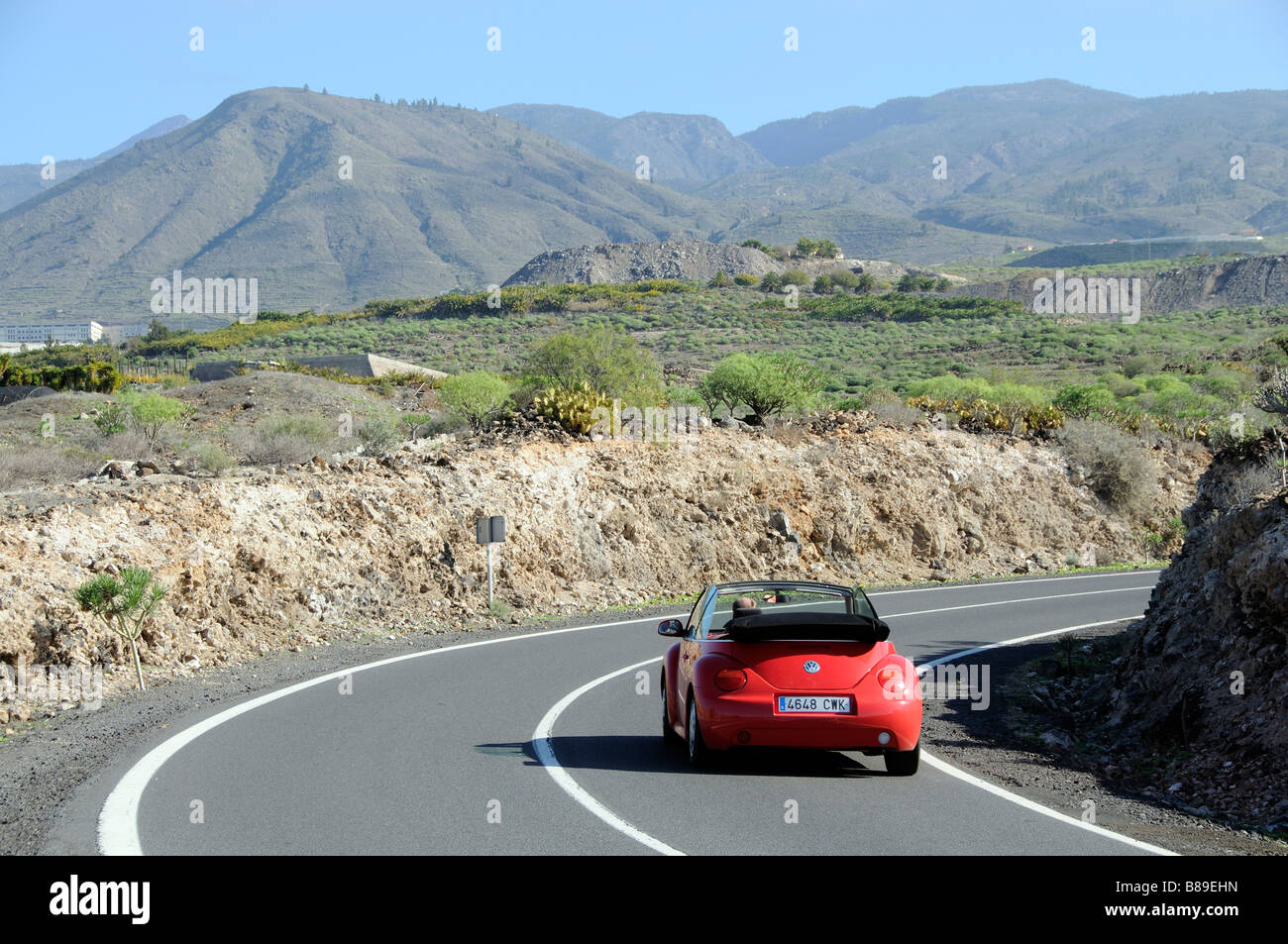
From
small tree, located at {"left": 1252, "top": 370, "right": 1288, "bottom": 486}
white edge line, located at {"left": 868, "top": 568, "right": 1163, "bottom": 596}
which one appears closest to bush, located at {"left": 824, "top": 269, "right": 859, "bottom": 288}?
white edge line, located at {"left": 868, "top": 568, "right": 1163, "bottom": 596}

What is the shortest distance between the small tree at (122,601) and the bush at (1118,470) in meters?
25.5

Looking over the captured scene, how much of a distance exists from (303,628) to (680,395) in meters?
21.3

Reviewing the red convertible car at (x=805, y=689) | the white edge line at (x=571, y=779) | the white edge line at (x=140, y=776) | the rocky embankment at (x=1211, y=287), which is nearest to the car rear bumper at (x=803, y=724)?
the red convertible car at (x=805, y=689)

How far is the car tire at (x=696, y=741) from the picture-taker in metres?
8.36

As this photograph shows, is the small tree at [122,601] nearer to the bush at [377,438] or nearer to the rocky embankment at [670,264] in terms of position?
the bush at [377,438]

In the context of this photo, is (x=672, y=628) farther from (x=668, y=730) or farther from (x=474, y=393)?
(x=474, y=393)

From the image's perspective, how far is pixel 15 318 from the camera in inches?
6939

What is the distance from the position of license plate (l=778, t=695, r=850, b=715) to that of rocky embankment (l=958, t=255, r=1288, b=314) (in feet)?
325

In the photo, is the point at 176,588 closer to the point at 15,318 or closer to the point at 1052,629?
the point at 1052,629

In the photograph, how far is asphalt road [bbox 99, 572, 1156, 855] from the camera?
6.47 metres

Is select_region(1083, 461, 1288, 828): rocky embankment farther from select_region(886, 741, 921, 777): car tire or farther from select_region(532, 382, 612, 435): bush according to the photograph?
select_region(532, 382, 612, 435): bush

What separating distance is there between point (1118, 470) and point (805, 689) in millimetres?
25866

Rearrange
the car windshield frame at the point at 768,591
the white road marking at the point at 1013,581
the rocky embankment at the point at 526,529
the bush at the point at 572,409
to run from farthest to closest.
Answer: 1. the bush at the point at 572,409
2. the white road marking at the point at 1013,581
3. the rocky embankment at the point at 526,529
4. the car windshield frame at the point at 768,591
